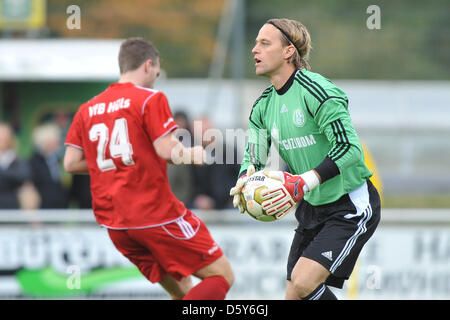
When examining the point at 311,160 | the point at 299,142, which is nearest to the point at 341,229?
the point at 311,160

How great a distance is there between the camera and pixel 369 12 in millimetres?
10148

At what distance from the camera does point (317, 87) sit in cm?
456

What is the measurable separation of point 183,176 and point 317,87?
15.0ft

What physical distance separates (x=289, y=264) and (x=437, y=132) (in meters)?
16.0

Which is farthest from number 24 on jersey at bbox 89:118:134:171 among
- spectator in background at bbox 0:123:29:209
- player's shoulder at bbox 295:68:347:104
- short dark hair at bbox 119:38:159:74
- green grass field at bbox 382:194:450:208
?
green grass field at bbox 382:194:450:208

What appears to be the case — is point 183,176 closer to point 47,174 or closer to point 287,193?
point 47,174

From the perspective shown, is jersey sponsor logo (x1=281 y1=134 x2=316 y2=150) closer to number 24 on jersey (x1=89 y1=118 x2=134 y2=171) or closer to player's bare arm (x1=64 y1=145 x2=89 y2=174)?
number 24 on jersey (x1=89 y1=118 x2=134 y2=171)

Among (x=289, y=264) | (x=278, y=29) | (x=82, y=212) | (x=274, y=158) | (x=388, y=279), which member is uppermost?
(x=278, y=29)

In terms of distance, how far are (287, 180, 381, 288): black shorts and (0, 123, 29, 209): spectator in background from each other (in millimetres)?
5363

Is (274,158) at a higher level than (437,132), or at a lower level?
higher

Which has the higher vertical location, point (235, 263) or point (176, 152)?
point (176, 152)

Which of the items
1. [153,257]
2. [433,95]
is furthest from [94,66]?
[433,95]

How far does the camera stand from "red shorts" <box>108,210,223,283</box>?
17.0 ft
